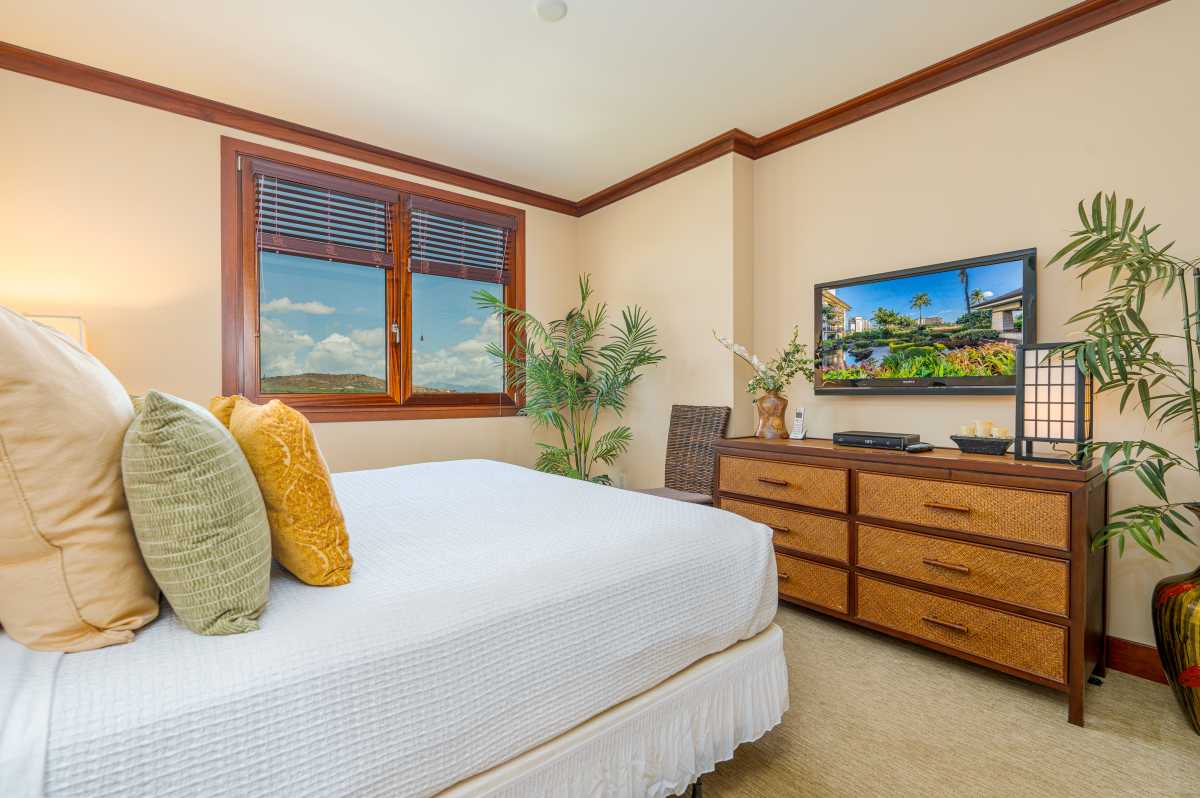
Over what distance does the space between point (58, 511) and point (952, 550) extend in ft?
8.49

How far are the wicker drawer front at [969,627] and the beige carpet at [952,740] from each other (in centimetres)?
15

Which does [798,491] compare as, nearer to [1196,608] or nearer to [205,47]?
[1196,608]

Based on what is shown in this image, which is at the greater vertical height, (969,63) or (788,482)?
(969,63)

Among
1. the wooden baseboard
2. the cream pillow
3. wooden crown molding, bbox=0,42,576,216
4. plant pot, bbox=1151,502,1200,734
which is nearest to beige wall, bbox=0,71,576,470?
wooden crown molding, bbox=0,42,576,216

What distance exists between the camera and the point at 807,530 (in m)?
2.62

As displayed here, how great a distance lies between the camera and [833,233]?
317 centimetres

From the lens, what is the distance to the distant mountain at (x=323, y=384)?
3336mm

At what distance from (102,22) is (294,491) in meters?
2.66

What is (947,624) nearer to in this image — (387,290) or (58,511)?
(58,511)

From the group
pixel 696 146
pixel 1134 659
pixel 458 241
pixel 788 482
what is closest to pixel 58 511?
pixel 788 482

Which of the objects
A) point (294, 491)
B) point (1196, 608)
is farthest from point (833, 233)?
point (294, 491)

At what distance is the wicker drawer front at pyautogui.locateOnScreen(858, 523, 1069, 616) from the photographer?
6.32 ft

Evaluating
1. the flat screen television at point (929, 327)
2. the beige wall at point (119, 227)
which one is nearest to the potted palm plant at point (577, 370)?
the flat screen television at point (929, 327)

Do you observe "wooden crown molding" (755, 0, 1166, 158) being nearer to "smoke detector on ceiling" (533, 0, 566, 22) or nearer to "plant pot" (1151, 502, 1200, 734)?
"smoke detector on ceiling" (533, 0, 566, 22)
